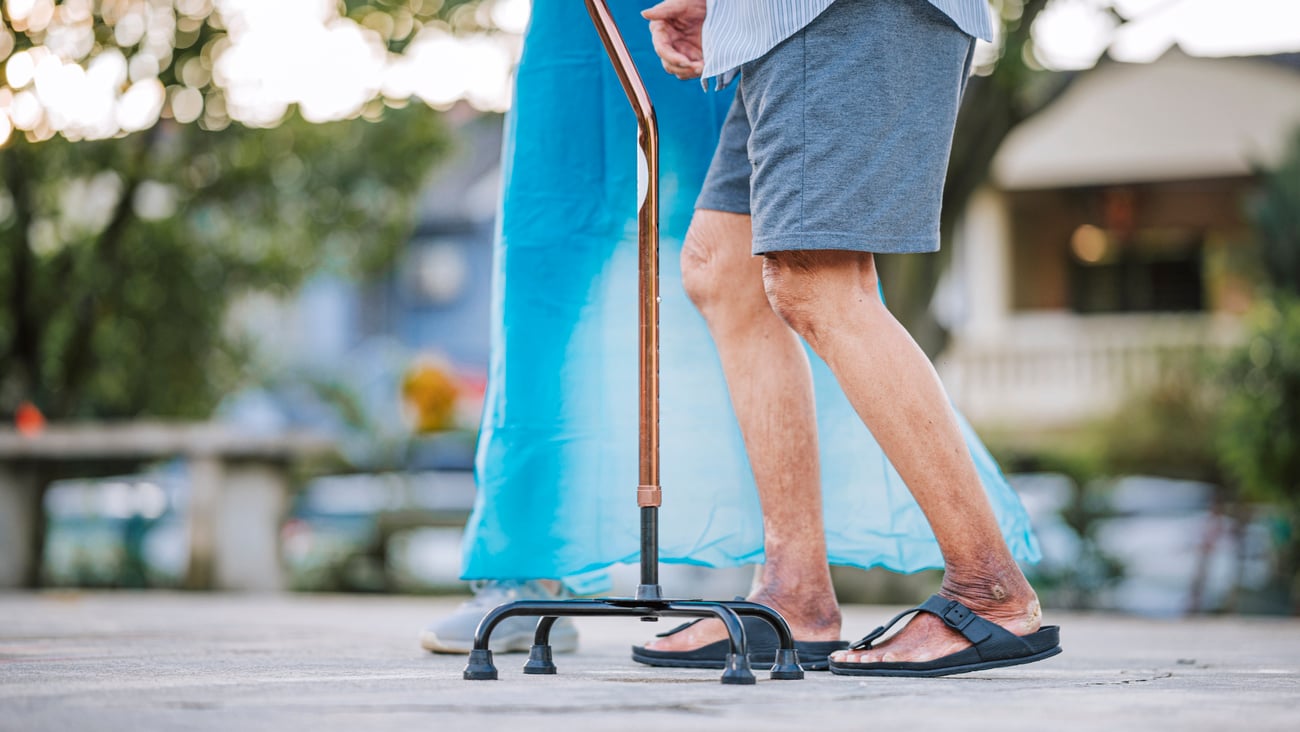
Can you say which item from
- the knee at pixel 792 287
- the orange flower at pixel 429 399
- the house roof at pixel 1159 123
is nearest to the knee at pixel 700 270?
the knee at pixel 792 287

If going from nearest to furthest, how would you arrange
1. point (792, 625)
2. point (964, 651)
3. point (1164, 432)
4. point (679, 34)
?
point (964, 651), point (792, 625), point (679, 34), point (1164, 432)

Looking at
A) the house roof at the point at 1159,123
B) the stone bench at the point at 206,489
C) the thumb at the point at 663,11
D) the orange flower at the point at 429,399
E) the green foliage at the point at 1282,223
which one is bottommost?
the stone bench at the point at 206,489

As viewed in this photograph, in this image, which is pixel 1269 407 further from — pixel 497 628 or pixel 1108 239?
pixel 1108 239

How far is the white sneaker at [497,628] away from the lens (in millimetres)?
2967

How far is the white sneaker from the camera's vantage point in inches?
117

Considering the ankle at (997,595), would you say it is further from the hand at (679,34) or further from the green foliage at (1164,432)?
the green foliage at (1164,432)

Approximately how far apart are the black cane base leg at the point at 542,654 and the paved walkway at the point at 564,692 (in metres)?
0.05

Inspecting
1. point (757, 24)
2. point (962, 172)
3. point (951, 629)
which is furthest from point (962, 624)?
Answer: point (962, 172)

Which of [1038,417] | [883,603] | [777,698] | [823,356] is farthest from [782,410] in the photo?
[1038,417]

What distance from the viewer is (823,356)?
8.02ft

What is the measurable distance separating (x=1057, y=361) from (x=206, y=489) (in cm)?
1026

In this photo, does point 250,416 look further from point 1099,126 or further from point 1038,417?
point 1099,126

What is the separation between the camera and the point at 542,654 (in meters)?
2.35

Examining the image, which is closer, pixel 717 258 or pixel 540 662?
pixel 540 662
